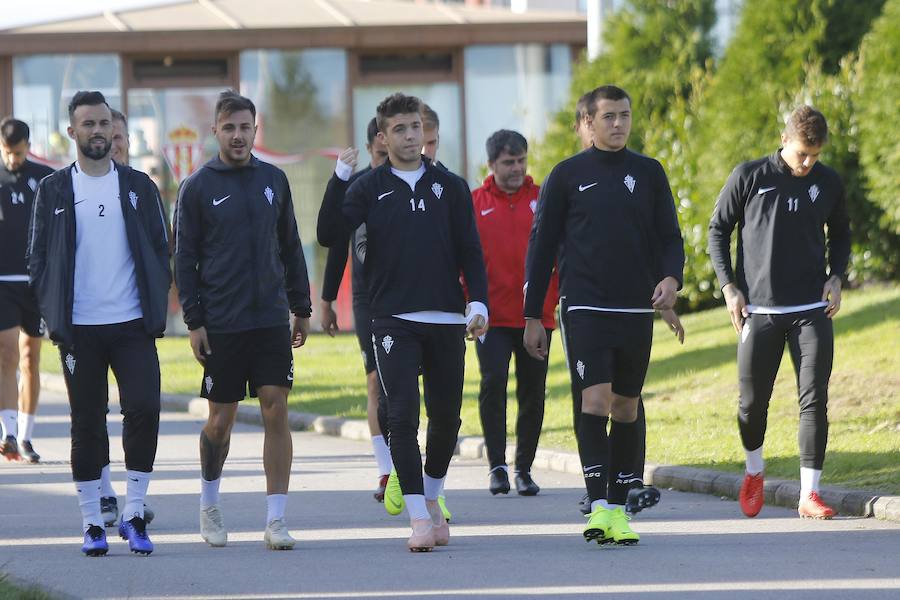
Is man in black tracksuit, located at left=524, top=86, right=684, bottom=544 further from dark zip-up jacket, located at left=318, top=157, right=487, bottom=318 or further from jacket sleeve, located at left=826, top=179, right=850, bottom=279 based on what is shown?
jacket sleeve, located at left=826, top=179, right=850, bottom=279

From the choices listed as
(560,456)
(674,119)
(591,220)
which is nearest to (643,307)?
(591,220)

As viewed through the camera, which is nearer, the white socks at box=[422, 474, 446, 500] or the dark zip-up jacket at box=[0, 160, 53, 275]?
the white socks at box=[422, 474, 446, 500]

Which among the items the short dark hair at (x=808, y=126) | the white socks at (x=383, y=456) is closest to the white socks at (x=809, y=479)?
the short dark hair at (x=808, y=126)

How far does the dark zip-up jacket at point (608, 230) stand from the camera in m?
8.52

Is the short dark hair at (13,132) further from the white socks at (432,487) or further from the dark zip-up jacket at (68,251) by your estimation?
the white socks at (432,487)

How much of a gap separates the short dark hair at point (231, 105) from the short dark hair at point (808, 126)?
9.14ft

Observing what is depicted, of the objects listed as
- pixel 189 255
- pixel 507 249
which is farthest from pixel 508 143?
pixel 189 255

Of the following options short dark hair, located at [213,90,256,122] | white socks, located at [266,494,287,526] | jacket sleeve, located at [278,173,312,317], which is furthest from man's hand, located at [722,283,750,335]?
short dark hair, located at [213,90,256,122]

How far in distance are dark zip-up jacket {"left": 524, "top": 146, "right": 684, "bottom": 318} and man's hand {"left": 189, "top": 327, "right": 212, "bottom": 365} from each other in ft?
5.02

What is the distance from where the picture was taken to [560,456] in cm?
1238

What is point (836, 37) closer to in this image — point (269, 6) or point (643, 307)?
point (269, 6)

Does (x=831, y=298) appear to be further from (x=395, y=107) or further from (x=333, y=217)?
(x=333, y=217)

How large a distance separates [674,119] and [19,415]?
14909mm

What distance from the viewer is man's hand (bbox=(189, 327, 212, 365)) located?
8.48 meters
